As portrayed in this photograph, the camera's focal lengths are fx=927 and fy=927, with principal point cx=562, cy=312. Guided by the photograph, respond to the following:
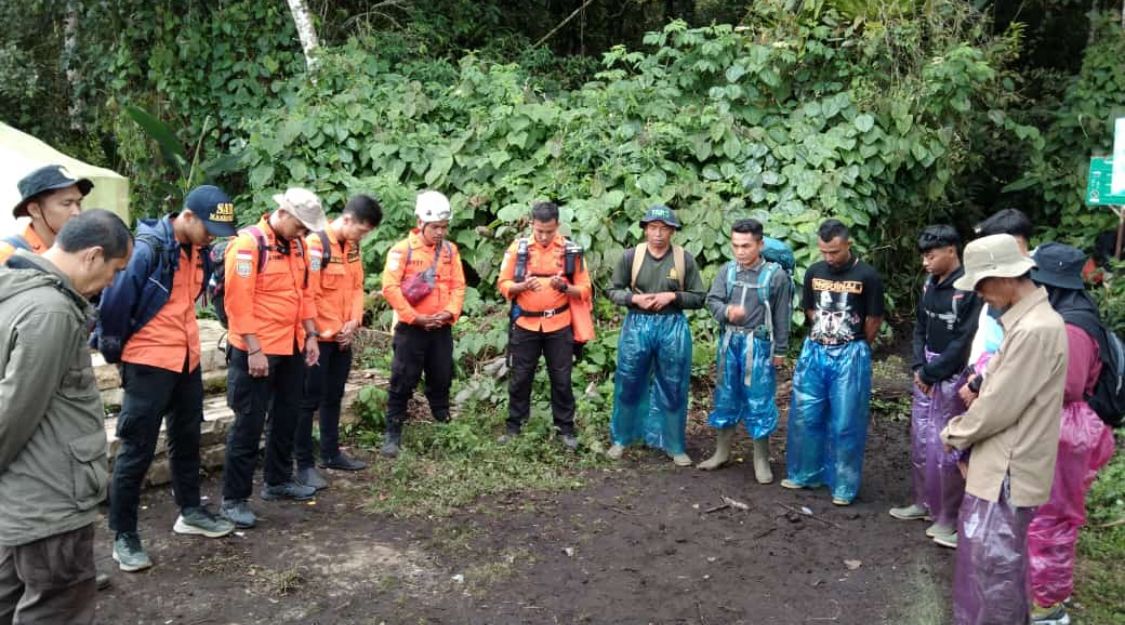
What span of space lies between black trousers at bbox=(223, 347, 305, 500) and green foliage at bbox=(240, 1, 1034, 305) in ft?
12.0

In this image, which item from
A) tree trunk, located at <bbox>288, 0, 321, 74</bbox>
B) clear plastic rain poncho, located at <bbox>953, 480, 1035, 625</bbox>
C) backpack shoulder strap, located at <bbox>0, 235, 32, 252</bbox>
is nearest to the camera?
clear plastic rain poncho, located at <bbox>953, 480, 1035, 625</bbox>

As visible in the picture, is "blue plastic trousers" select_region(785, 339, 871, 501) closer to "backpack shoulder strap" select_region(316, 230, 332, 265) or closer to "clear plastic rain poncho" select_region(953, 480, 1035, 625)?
"clear plastic rain poncho" select_region(953, 480, 1035, 625)

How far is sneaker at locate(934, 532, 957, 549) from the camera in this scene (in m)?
5.07

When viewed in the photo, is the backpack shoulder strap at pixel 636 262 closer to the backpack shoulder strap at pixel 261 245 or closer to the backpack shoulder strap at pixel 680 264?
the backpack shoulder strap at pixel 680 264

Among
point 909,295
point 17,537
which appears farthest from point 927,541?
point 909,295

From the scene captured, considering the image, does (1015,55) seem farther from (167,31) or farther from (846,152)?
(167,31)

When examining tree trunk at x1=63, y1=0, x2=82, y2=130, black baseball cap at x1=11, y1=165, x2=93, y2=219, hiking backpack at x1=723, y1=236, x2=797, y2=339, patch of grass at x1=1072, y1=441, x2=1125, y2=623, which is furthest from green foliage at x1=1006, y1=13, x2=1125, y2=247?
tree trunk at x1=63, y1=0, x2=82, y2=130

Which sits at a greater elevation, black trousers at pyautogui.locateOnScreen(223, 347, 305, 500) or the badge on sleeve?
the badge on sleeve

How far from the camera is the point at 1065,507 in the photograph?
13.4ft

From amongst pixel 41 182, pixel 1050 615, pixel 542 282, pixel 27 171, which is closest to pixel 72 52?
pixel 27 171

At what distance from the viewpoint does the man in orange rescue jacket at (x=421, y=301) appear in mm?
6191

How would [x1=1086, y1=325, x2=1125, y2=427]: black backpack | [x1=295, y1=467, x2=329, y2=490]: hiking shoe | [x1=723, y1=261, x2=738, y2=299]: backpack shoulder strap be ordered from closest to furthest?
[x1=1086, y1=325, x2=1125, y2=427]: black backpack, [x1=295, y1=467, x2=329, y2=490]: hiking shoe, [x1=723, y1=261, x2=738, y2=299]: backpack shoulder strap

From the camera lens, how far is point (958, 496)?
512 cm

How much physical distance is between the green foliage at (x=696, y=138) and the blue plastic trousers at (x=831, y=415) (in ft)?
9.27
